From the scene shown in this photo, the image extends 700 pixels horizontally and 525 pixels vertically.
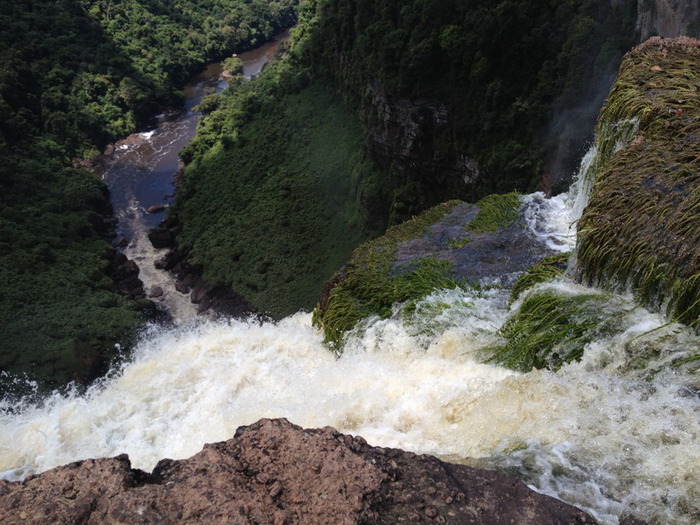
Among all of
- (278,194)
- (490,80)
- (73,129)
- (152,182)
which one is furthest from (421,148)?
(73,129)

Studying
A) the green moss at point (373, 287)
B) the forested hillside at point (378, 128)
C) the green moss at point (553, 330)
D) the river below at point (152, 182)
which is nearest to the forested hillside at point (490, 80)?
the forested hillside at point (378, 128)

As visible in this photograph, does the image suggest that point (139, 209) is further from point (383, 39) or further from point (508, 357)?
point (508, 357)

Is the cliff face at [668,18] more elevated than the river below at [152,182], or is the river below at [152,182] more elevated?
the cliff face at [668,18]

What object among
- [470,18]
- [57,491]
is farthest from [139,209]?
[57,491]

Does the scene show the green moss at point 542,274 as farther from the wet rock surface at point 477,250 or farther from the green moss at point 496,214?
the green moss at point 496,214

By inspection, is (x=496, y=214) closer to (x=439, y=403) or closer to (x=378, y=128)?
(x=439, y=403)

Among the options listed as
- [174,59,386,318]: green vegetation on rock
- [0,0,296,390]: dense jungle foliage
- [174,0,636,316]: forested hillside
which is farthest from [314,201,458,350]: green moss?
[0,0,296,390]: dense jungle foliage

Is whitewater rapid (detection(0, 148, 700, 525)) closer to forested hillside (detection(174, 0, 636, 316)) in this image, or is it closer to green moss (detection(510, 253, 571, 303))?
green moss (detection(510, 253, 571, 303))
